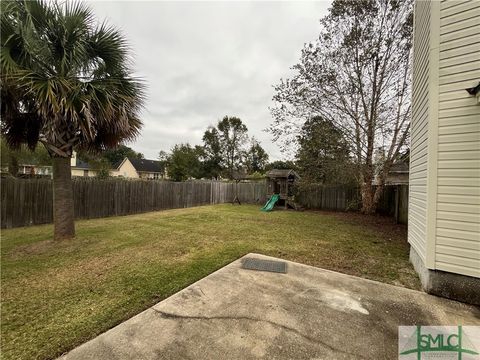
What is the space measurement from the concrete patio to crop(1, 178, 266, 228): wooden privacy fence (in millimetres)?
7048

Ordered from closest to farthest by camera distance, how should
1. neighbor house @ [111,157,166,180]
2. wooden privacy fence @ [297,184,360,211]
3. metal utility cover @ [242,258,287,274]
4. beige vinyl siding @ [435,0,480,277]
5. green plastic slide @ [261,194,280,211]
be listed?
beige vinyl siding @ [435,0,480,277], metal utility cover @ [242,258,287,274], wooden privacy fence @ [297,184,360,211], green plastic slide @ [261,194,280,211], neighbor house @ [111,157,166,180]

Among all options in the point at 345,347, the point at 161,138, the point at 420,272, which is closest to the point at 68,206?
the point at 345,347

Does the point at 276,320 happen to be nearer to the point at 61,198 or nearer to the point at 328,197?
the point at 61,198

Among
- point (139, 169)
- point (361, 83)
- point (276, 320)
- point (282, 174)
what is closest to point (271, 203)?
point (282, 174)

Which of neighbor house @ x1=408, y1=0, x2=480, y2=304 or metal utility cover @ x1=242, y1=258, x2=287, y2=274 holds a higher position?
neighbor house @ x1=408, y1=0, x2=480, y2=304

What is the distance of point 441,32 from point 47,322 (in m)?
5.46

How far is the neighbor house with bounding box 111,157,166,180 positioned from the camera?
3331 centimetres

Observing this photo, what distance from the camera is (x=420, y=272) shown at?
3.23 meters

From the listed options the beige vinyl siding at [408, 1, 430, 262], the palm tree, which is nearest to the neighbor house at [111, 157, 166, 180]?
the palm tree

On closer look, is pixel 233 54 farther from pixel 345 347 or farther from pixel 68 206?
pixel 345 347

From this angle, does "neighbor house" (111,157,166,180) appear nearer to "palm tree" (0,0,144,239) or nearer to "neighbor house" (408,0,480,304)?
"palm tree" (0,0,144,239)

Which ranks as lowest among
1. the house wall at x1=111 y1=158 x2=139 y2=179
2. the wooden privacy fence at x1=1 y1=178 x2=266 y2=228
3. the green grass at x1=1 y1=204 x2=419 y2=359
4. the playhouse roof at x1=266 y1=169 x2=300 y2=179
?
the green grass at x1=1 y1=204 x2=419 y2=359

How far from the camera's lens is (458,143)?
2.66 meters

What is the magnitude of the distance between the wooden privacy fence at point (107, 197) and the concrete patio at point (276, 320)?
705 centimetres
